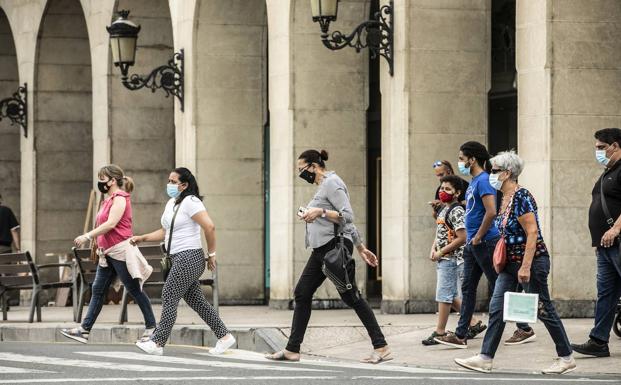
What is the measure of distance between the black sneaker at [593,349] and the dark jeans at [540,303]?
708 mm

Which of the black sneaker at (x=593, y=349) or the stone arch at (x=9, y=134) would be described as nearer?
the black sneaker at (x=593, y=349)

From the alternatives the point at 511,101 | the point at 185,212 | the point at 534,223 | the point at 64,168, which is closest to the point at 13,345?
the point at 185,212

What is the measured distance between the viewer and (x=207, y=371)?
1324 cm

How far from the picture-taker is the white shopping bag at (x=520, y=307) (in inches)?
506

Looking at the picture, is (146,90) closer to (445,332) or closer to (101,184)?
(101,184)

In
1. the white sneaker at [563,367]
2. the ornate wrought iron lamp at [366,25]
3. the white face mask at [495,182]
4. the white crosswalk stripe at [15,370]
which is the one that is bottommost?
the white crosswalk stripe at [15,370]

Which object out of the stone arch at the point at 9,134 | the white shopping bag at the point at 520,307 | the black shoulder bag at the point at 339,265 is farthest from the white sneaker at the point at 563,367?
the stone arch at the point at 9,134

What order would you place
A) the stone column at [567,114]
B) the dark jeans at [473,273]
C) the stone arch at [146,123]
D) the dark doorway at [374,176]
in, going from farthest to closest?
the stone arch at [146,123] < the dark doorway at [374,176] < the stone column at [567,114] < the dark jeans at [473,273]

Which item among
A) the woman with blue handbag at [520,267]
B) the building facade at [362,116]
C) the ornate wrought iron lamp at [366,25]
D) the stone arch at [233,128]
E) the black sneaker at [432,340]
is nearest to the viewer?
the woman with blue handbag at [520,267]

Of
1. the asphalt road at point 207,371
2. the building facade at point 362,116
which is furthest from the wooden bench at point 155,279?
the asphalt road at point 207,371

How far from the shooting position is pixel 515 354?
47.4 feet

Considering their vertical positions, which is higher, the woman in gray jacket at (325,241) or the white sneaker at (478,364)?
the woman in gray jacket at (325,241)

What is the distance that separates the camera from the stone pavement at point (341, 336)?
46.7 ft

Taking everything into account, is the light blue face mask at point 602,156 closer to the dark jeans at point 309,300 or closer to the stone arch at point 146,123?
the dark jeans at point 309,300
